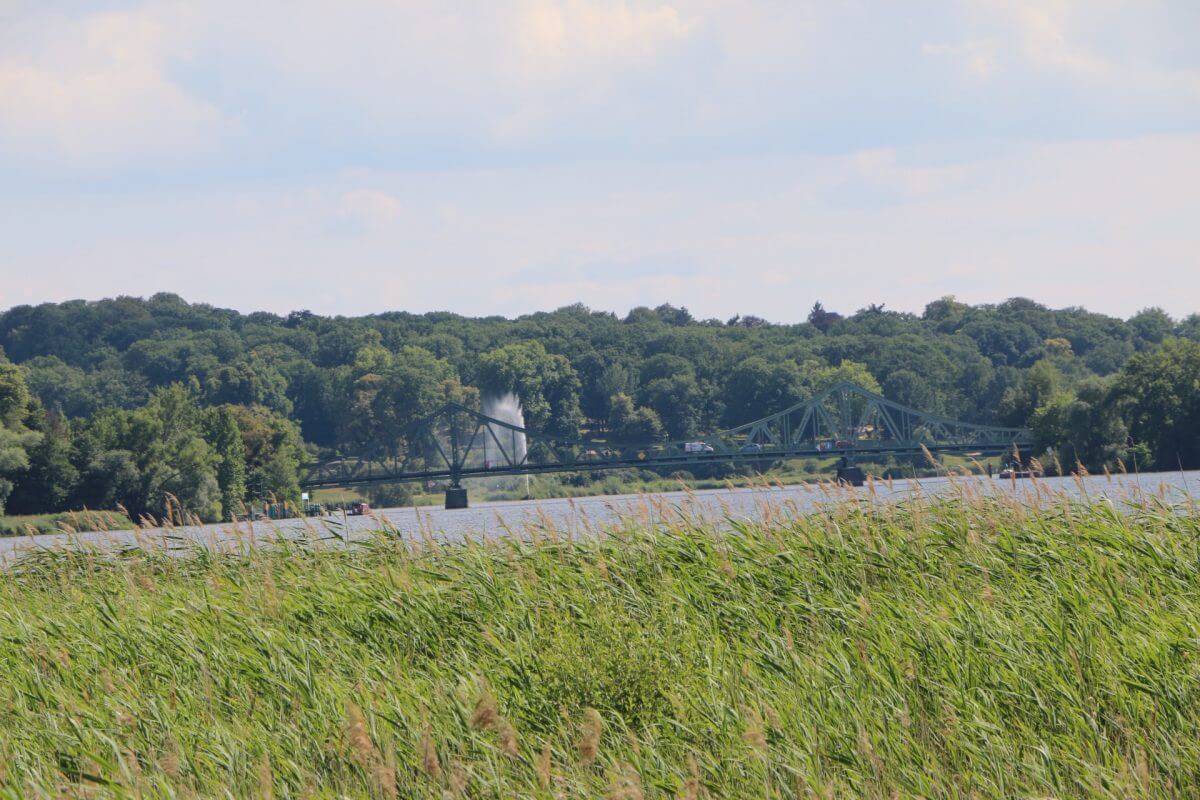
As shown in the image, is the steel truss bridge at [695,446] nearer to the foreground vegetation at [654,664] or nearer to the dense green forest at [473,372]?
the dense green forest at [473,372]

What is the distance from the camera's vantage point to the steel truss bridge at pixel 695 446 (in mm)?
89812

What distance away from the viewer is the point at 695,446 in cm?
12875

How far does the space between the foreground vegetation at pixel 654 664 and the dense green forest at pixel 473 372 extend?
65.0 meters

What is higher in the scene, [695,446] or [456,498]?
[695,446]

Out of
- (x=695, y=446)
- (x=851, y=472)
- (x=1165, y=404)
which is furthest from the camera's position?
(x=695, y=446)

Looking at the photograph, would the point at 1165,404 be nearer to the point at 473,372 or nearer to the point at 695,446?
the point at 695,446

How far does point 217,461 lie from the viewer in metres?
85.1

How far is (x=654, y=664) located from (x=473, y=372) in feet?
494

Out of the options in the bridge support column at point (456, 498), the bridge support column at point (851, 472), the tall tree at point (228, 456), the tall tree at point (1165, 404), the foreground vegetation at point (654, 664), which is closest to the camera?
the foreground vegetation at point (654, 664)

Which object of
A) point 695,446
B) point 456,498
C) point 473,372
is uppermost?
point 473,372

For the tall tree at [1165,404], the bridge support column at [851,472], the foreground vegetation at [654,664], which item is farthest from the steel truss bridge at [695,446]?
the foreground vegetation at [654,664]

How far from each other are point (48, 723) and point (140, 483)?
2638 inches

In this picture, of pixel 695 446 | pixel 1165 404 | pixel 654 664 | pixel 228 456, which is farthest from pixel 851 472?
pixel 654 664

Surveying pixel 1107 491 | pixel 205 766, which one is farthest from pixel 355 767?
pixel 1107 491
